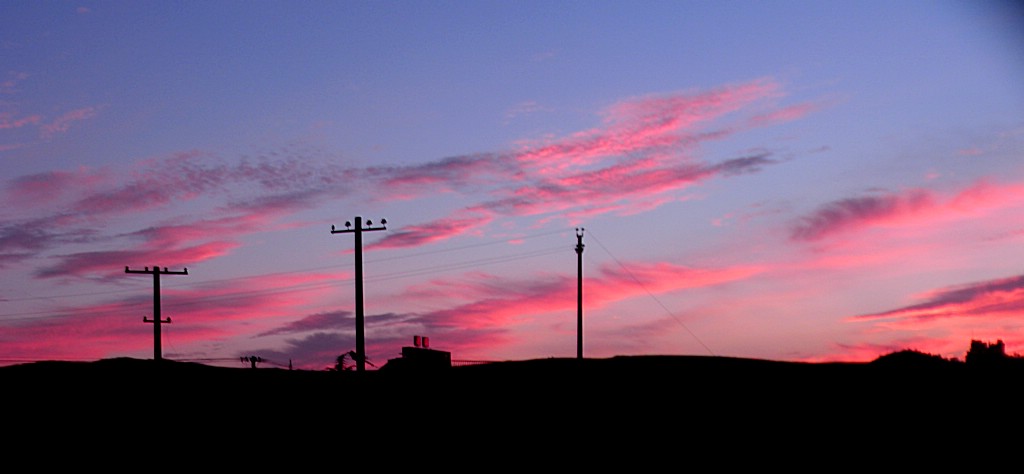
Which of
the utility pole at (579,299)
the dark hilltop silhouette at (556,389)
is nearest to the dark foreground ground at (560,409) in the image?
the dark hilltop silhouette at (556,389)

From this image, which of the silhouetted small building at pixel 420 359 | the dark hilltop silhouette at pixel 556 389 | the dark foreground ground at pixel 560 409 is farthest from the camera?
the silhouetted small building at pixel 420 359

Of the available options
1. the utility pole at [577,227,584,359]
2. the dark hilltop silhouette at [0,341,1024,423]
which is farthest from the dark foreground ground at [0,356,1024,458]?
the utility pole at [577,227,584,359]

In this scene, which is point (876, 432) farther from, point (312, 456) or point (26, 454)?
point (26, 454)

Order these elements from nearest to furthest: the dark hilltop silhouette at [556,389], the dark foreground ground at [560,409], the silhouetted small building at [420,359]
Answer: the dark foreground ground at [560,409]
the dark hilltop silhouette at [556,389]
the silhouetted small building at [420,359]

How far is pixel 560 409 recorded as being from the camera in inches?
1228

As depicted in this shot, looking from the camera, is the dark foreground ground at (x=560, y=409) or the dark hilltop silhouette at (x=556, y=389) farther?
the dark hilltop silhouette at (x=556, y=389)

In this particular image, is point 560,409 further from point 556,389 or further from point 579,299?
point 579,299

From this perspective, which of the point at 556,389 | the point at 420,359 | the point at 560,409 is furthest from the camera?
the point at 420,359

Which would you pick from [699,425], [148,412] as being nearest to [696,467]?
[699,425]

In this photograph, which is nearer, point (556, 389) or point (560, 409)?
point (560, 409)

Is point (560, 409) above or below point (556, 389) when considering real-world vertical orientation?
below

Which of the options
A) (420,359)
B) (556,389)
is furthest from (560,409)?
(420,359)

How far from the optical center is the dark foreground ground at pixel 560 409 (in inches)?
1097

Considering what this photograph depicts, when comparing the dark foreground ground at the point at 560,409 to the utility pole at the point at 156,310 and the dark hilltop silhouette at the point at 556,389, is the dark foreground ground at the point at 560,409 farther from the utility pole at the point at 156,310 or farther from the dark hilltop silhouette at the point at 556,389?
the utility pole at the point at 156,310
